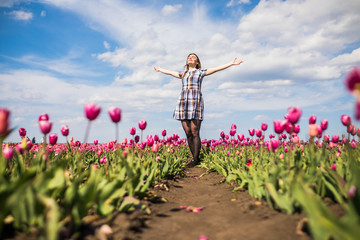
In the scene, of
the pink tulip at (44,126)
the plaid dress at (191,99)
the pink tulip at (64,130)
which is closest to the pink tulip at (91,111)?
the pink tulip at (44,126)

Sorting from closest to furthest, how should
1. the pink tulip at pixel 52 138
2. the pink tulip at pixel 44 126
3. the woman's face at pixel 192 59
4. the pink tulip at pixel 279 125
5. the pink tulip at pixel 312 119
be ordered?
the pink tulip at pixel 44 126, the pink tulip at pixel 279 125, the pink tulip at pixel 52 138, the pink tulip at pixel 312 119, the woman's face at pixel 192 59

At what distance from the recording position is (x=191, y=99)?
757 cm

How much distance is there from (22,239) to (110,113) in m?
1.59

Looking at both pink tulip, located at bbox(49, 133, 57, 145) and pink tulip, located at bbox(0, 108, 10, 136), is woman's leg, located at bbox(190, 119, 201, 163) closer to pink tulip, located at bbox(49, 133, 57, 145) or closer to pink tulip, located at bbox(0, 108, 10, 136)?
pink tulip, located at bbox(49, 133, 57, 145)

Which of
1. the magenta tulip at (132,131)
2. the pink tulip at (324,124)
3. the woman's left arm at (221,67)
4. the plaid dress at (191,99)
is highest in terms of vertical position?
the woman's left arm at (221,67)

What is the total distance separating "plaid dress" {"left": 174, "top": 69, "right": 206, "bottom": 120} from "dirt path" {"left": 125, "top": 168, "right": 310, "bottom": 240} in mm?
3385

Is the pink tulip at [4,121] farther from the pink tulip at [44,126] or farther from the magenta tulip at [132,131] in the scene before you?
the magenta tulip at [132,131]

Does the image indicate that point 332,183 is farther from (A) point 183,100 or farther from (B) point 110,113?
(A) point 183,100

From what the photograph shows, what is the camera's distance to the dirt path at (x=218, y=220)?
2.53 meters

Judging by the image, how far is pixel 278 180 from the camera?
10.4ft

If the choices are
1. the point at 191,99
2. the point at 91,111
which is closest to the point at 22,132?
the point at 91,111

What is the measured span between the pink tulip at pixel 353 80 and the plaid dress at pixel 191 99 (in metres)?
6.02

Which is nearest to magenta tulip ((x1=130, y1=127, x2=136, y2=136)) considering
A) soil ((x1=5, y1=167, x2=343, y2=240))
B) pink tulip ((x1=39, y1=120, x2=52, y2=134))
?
soil ((x1=5, y1=167, x2=343, y2=240))

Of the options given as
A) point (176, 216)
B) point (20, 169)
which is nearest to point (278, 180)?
point (176, 216)
